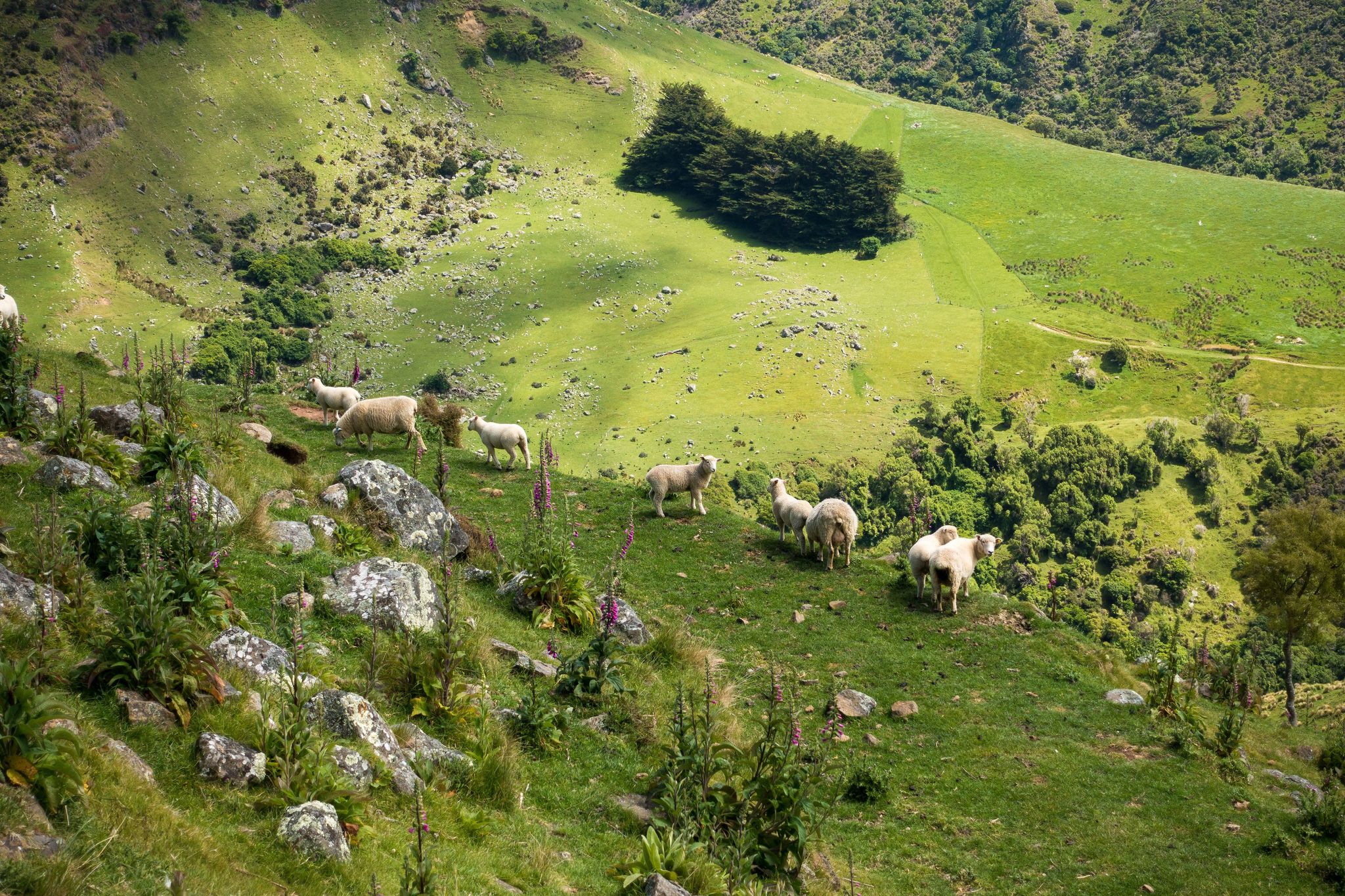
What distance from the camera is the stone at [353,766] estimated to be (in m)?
9.51

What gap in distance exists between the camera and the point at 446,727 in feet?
39.1

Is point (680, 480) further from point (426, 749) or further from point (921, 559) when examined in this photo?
point (426, 749)

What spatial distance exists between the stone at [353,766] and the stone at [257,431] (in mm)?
17498

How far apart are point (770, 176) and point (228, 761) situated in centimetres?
13849

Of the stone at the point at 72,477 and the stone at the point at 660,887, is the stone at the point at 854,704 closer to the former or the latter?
the stone at the point at 660,887

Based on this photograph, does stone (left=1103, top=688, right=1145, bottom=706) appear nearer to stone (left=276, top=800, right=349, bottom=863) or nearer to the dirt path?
stone (left=276, top=800, right=349, bottom=863)

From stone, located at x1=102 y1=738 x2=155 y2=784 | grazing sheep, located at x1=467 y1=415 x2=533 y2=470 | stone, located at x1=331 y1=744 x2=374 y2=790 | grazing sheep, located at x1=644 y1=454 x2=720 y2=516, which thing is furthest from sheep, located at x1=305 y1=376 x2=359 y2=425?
stone, located at x1=102 y1=738 x2=155 y2=784

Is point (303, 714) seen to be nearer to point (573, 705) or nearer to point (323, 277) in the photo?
point (573, 705)

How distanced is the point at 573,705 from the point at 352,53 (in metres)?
151

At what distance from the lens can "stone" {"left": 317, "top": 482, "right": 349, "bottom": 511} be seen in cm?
1916

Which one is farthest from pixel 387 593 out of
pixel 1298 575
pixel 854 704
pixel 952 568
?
pixel 1298 575

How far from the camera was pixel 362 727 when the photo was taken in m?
10.2

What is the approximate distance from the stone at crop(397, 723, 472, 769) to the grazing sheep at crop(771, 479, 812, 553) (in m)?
16.8

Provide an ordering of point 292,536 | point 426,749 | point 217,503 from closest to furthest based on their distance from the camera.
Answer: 1. point 426,749
2. point 217,503
3. point 292,536
